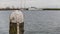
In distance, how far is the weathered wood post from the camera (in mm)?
3485

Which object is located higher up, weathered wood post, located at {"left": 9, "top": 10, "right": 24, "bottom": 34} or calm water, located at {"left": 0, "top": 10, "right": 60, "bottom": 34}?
calm water, located at {"left": 0, "top": 10, "right": 60, "bottom": 34}

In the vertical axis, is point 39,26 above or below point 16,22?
above

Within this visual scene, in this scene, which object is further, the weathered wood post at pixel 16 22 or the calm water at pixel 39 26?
the calm water at pixel 39 26

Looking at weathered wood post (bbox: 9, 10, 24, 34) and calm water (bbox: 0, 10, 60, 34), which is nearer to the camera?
weathered wood post (bbox: 9, 10, 24, 34)

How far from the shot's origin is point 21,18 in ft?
11.5

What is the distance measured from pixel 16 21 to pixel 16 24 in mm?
84

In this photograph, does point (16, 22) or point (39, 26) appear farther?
point (39, 26)

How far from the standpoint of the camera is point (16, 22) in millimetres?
3525

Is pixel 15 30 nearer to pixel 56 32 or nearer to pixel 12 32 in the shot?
pixel 12 32

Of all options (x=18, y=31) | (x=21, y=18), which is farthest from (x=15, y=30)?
(x=21, y=18)

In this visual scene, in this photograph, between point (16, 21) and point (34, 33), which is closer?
point (16, 21)

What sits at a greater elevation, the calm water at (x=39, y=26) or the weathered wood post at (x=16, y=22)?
the calm water at (x=39, y=26)

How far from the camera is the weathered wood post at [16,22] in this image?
3.49 m

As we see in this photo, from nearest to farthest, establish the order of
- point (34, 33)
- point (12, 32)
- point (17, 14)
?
point (17, 14), point (12, 32), point (34, 33)
